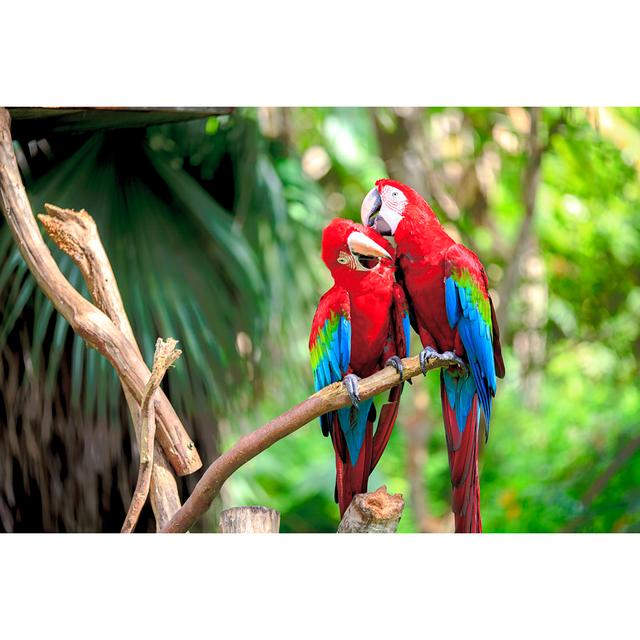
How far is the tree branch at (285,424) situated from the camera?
227cm

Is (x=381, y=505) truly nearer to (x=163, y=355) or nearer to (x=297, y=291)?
(x=163, y=355)

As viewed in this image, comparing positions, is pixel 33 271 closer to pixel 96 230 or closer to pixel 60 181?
pixel 96 230

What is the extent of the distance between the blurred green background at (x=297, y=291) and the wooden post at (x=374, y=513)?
1.85ft

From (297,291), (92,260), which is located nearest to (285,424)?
(92,260)

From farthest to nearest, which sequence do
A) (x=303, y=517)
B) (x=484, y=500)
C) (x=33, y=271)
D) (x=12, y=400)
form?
(x=303, y=517)
(x=484, y=500)
(x=12, y=400)
(x=33, y=271)

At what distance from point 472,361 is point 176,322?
3.38 ft

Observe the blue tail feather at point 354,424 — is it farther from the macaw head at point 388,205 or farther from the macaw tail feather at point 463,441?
the macaw head at point 388,205

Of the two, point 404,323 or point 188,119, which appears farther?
point 188,119

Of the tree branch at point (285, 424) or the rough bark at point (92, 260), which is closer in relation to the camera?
the tree branch at point (285, 424)

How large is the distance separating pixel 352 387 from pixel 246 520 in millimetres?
463

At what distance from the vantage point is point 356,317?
2.38 m

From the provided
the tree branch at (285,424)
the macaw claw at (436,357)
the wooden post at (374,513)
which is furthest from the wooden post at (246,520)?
the macaw claw at (436,357)

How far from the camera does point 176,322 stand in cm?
292

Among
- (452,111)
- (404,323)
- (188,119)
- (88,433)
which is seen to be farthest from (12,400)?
(452,111)
